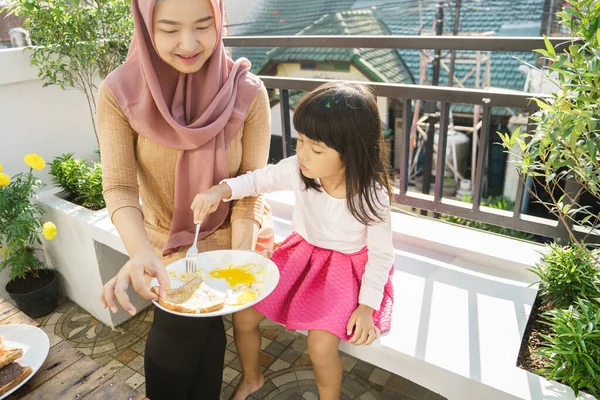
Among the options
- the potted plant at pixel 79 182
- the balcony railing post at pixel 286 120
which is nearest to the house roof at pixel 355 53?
the balcony railing post at pixel 286 120

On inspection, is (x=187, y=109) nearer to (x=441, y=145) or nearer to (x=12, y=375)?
(x=12, y=375)

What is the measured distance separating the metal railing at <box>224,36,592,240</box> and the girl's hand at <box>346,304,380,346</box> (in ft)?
2.79

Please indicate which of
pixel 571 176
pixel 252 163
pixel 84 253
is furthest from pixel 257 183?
pixel 84 253

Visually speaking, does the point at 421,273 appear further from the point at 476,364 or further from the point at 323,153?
the point at 323,153

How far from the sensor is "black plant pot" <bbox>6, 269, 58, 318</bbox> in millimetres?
2475

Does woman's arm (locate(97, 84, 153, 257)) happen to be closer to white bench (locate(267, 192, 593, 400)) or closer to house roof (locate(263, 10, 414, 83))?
white bench (locate(267, 192, 593, 400))

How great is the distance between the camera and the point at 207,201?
1.54m

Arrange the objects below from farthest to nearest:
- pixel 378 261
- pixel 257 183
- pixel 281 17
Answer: pixel 281 17
pixel 257 183
pixel 378 261

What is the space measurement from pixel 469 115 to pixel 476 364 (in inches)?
247

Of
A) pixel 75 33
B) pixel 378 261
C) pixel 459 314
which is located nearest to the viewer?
pixel 378 261

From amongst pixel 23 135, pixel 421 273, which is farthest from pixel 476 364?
pixel 23 135

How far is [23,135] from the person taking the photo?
276 centimetres

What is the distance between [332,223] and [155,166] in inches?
27.1

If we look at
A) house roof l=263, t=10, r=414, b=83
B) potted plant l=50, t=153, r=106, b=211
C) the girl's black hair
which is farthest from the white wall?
house roof l=263, t=10, r=414, b=83
